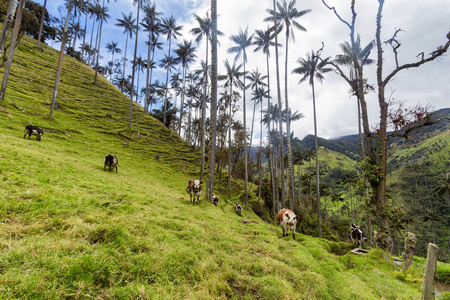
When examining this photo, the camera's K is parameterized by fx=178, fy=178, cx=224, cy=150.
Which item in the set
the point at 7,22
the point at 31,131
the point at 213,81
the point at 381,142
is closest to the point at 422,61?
the point at 381,142

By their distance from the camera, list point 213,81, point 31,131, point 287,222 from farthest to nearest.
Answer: point 213,81 < point 31,131 < point 287,222

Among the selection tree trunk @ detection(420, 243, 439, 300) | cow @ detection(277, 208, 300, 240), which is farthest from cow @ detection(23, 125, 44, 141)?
tree trunk @ detection(420, 243, 439, 300)

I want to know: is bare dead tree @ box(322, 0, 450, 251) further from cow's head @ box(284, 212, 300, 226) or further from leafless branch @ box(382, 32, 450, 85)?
cow's head @ box(284, 212, 300, 226)

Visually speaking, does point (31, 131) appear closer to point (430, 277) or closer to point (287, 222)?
point (287, 222)

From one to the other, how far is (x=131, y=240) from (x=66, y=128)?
917 inches

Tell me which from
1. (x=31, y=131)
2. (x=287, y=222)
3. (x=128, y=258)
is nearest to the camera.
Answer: (x=128, y=258)

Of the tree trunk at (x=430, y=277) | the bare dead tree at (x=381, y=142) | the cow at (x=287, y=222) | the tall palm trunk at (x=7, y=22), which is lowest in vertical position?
the cow at (x=287, y=222)

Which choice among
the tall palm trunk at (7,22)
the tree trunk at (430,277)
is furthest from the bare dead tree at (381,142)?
the tall palm trunk at (7,22)

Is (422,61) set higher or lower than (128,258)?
higher

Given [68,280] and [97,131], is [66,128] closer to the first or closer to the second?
[97,131]

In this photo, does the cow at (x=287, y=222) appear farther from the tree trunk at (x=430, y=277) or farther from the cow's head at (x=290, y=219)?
the tree trunk at (x=430, y=277)

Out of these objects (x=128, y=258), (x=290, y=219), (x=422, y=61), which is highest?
(x=422, y=61)

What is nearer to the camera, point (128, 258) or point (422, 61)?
point (128, 258)

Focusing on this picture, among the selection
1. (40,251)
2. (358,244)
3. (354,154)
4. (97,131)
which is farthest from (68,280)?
(354,154)
